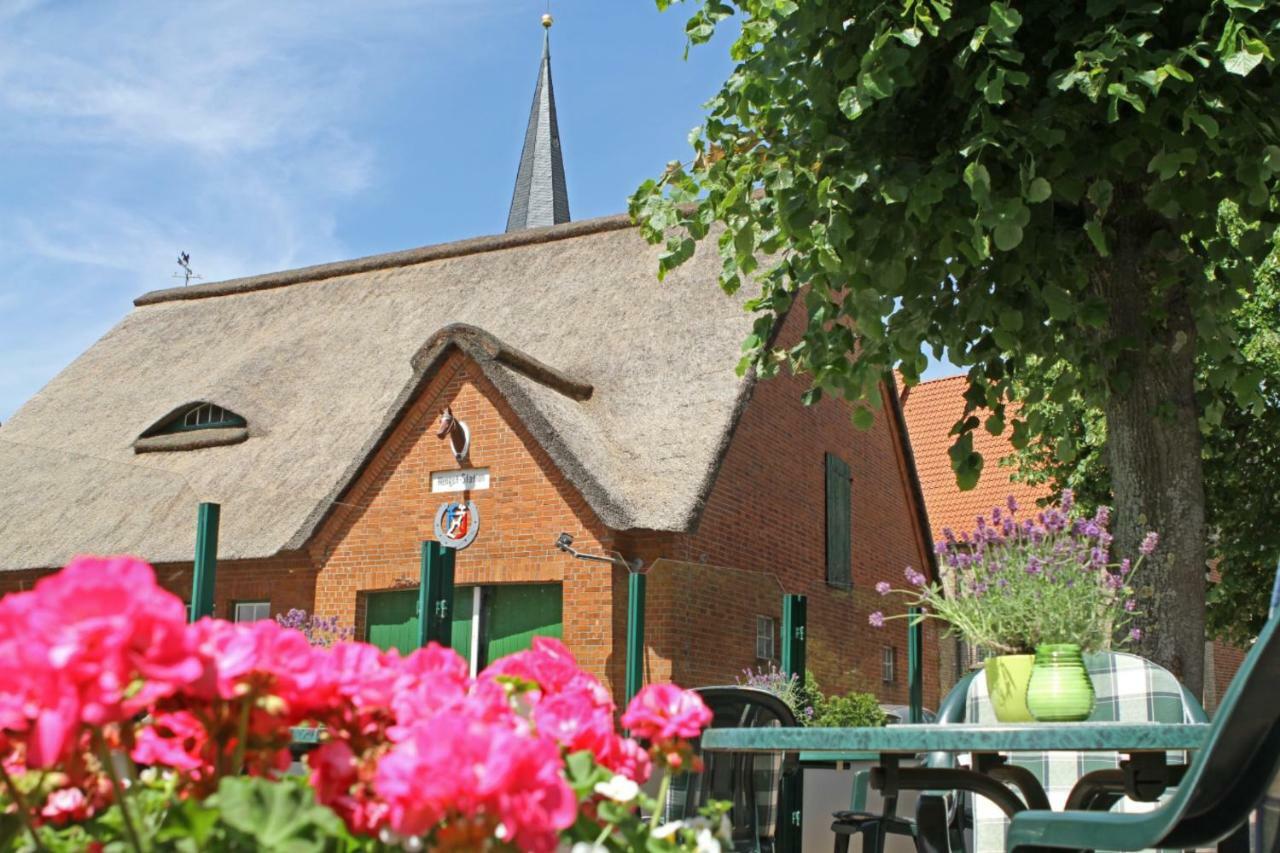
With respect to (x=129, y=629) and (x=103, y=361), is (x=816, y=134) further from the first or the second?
(x=103, y=361)

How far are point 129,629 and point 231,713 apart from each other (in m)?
0.25

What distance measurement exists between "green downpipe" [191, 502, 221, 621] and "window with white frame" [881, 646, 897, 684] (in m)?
9.41

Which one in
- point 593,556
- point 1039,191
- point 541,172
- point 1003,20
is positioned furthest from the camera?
point 541,172

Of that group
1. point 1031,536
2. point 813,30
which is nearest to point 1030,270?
point 813,30

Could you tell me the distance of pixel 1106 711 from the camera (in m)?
3.79

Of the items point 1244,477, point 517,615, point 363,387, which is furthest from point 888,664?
point 363,387

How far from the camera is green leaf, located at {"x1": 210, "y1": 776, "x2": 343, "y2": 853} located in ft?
3.43

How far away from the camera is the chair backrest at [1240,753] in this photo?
1.47m

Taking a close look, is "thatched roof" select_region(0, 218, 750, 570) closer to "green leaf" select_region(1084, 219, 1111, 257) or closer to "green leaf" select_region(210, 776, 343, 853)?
"green leaf" select_region(1084, 219, 1111, 257)

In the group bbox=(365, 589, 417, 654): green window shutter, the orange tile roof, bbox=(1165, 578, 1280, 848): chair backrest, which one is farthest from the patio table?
the orange tile roof

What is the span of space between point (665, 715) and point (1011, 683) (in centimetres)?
175

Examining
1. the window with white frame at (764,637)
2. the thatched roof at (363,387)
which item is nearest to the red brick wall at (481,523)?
the thatched roof at (363,387)

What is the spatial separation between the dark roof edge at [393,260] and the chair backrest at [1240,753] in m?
16.3

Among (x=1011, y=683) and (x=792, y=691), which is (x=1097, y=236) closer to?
(x=1011, y=683)
